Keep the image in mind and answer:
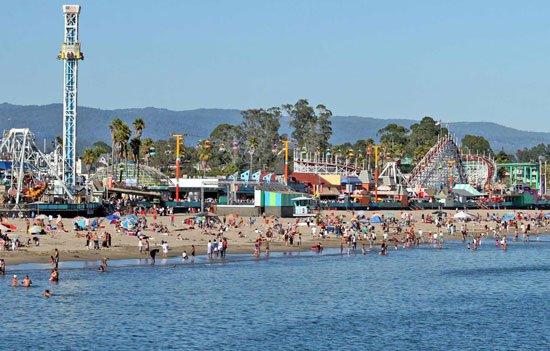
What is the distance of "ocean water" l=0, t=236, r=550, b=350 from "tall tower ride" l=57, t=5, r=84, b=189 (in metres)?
44.5

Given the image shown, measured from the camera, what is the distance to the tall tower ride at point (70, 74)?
108 metres

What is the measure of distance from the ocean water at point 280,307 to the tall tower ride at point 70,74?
146ft

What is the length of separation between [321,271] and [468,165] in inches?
4788

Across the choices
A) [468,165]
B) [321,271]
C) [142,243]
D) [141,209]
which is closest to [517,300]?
[321,271]

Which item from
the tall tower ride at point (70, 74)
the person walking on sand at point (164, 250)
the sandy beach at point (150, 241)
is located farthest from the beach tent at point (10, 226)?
the tall tower ride at point (70, 74)

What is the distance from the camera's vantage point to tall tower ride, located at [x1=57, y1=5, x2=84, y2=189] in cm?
10769

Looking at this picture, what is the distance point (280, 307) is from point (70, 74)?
Result: 67957 mm

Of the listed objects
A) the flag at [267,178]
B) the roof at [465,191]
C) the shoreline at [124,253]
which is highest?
the flag at [267,178]

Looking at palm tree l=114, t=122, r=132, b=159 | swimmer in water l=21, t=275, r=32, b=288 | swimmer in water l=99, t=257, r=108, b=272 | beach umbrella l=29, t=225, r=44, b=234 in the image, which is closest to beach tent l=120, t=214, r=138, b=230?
beach umbrella l=29, t=225, r=44, b=234

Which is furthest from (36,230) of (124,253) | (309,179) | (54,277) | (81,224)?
(309,179)

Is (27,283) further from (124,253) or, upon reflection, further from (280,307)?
(124,253)

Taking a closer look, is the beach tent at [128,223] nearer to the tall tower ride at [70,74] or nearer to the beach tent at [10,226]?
the beach tent at [10,226]

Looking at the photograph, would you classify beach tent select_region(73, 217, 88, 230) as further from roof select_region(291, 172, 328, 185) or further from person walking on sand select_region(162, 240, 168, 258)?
roof select_region(291, 172, 328, 185)

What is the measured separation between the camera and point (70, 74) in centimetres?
10900
